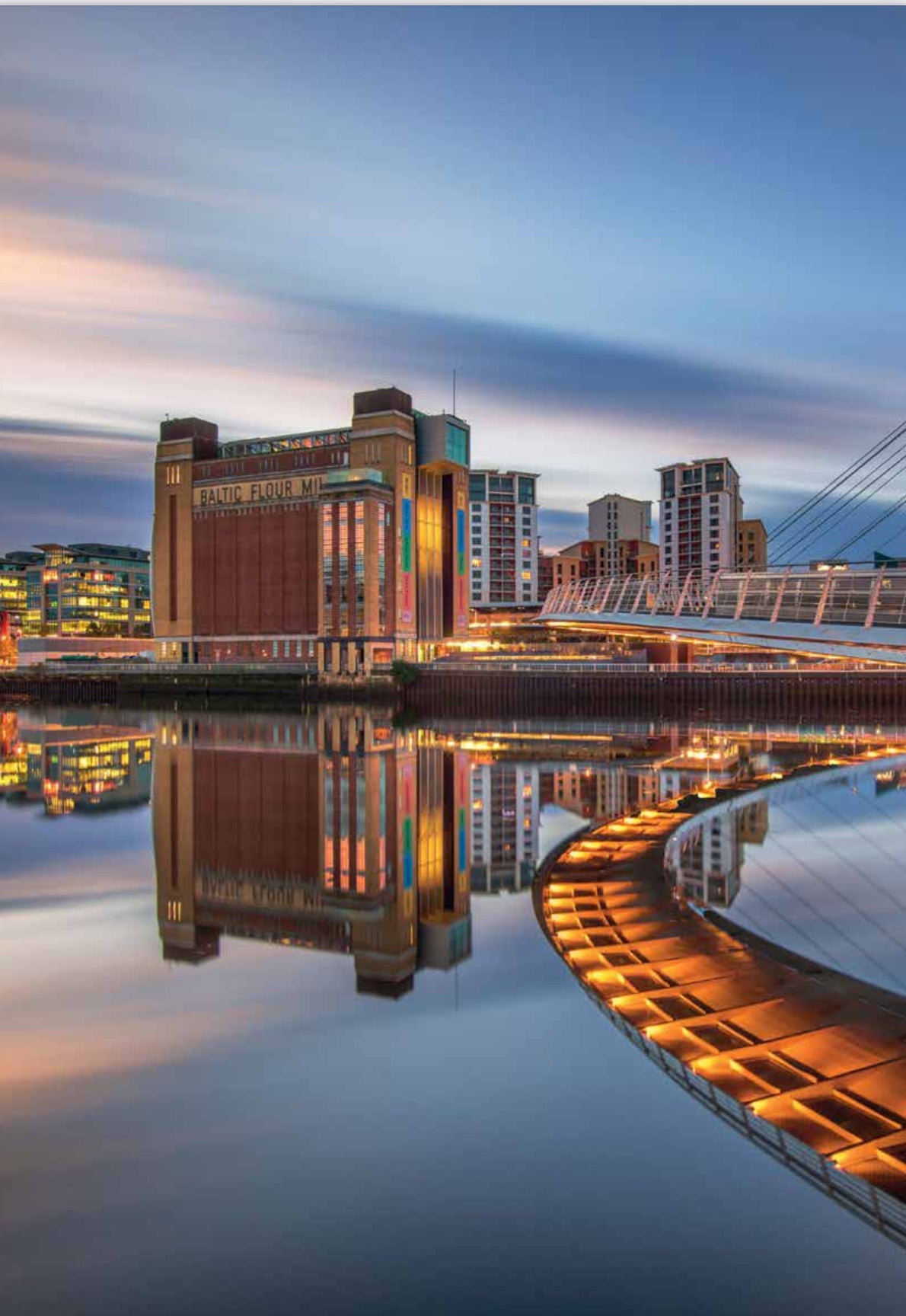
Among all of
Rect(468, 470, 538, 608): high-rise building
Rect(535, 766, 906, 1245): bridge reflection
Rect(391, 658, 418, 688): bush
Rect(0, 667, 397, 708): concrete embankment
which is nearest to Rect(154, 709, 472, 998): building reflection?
Rect(535, 766, 906, 1245): bridge reflection

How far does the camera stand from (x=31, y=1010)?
9133mm

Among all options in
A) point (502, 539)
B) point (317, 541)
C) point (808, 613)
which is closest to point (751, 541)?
point (502, 539)

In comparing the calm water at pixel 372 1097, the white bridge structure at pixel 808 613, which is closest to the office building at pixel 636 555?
the white bridge structure at pixel 808 613

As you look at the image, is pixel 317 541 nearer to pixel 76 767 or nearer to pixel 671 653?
pixel 671 653

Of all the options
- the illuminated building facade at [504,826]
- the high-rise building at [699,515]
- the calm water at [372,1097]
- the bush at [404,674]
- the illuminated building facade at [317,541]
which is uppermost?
the high-rise building at [699,515]

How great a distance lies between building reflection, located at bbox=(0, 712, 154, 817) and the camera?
24.2 m

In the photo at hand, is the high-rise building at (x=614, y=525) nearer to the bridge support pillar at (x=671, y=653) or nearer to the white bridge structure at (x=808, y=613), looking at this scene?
the bridge support pillar at (x=671, y=653)

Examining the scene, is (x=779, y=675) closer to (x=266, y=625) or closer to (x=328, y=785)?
(x=328, y=785)

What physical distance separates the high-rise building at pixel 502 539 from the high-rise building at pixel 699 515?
1977 cm

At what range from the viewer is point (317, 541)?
270 feet

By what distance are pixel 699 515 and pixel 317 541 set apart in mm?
71581

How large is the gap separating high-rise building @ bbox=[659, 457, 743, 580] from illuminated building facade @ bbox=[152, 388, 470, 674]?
5772 cm

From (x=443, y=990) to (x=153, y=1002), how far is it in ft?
9.07

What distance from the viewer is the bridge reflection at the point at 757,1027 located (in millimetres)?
5777
